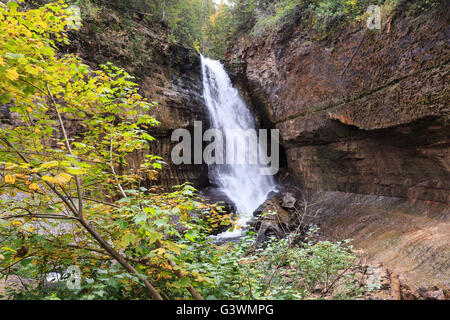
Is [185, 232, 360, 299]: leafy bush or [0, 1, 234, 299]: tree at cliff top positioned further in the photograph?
[185, 232, 360, 299]: leafy bush

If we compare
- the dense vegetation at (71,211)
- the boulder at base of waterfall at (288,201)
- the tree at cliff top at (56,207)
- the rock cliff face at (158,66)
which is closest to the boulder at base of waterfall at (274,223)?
the boulder at base of waterfall at (288,201)

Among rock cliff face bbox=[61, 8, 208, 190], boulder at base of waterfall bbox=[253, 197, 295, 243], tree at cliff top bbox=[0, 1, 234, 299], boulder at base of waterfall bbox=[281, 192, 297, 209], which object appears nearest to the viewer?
tree at cliff top bbox=[0, 1, 234, 299]

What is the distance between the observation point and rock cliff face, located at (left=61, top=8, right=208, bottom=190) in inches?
371

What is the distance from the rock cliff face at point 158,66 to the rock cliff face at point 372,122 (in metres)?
4.05

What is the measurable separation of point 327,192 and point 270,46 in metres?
7.17

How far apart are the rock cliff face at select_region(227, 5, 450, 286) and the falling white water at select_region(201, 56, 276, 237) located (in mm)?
2100

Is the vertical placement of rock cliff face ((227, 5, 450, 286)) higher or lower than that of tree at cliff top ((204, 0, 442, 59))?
lower

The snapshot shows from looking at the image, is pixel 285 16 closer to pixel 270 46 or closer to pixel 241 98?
pixel 270 46

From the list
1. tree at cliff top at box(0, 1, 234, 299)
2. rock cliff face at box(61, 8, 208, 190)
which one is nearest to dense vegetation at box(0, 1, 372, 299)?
tree at cliff top at box(0, 1, 234, 299)

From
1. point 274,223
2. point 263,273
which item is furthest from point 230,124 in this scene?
point 263,273

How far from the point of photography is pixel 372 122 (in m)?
7.26

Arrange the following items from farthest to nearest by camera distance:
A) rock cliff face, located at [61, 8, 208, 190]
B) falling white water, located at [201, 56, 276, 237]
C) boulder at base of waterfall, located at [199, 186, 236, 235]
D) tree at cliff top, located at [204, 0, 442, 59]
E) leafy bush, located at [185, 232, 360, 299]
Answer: falling white water, located at [201, 56, 276, 237]
boulder at base of waterfall, located at [199, 186, 236, 235]
rock cliff face, located at [61, 8, 208, 190]
tree at cliff top, located at [204, 0, 442, 59]
leafy bush, located at [185, 232, 360, 299]

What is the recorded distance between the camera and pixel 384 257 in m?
5.14

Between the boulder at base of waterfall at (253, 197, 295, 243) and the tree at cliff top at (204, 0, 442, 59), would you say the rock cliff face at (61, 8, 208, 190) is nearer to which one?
the tree at cliff top at (204, 0, 442, 59)
